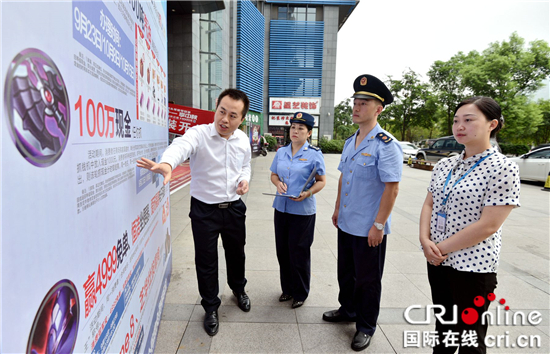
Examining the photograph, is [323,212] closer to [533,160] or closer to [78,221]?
[78,221]

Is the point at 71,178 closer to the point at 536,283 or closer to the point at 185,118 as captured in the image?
the point at 185,118

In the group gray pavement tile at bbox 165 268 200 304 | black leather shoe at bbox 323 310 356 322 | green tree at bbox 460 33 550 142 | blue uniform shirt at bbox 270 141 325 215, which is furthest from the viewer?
green tree at bbox 460 33 550 142

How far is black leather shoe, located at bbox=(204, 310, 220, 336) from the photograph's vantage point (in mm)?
Answer: 2306

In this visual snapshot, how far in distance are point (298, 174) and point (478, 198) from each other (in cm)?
135

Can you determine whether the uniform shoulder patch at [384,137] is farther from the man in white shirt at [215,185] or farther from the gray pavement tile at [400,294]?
the gray pavement tile at [400,294]

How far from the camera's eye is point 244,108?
229 cm

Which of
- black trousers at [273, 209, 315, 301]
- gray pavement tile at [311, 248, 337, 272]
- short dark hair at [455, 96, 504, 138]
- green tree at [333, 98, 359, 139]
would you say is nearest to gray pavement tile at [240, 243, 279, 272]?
gray pavement tile at [311, 248, 337, 272]

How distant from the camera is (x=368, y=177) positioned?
2.13 meters

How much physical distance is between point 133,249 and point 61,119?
95cm

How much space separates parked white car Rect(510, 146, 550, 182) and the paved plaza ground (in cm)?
648

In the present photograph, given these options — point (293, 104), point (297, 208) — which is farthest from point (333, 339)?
point (293, 104)

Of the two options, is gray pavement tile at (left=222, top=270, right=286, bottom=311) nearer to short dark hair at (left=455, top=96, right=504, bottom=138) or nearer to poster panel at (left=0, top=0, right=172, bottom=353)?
poster panel at (left=0, top=0, right=172, bottom=353)

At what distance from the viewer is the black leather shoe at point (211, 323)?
7.57 feet

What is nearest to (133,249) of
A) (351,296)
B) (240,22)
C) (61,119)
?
(61,119)
